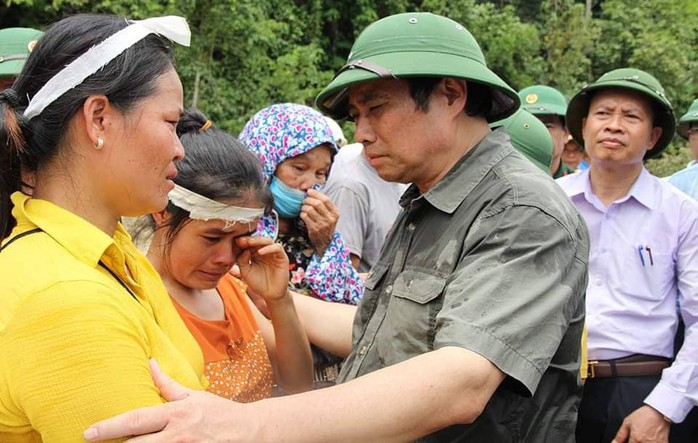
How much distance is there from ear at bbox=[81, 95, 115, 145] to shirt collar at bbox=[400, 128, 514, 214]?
98 cm

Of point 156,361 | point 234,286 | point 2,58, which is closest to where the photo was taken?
point 156,361

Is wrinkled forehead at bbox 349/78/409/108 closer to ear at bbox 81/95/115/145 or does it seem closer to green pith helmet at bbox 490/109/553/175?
ear at bbox 81/95/115/145

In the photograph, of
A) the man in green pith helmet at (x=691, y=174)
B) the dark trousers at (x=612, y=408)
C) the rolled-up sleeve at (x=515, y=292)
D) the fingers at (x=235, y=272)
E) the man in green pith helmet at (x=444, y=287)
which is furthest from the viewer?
the man in green pith helmet at (x=691, y=174)

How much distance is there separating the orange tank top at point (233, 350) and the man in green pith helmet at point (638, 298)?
1774 millimetres

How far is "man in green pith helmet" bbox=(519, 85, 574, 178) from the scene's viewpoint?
637cm

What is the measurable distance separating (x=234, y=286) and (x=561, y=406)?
1.33m

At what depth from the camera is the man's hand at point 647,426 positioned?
349 cm

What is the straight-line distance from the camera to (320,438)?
170cm

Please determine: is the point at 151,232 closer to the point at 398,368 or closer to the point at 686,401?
the point at 398,368

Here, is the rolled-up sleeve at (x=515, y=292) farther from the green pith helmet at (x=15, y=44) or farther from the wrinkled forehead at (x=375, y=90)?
the green pith helmet at (x=15, y=44)

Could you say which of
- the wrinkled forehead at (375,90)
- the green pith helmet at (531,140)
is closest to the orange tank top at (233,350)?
the wrinkled forehead at (375,90)

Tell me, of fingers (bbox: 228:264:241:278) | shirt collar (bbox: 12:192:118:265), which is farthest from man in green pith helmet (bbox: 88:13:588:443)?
fingers (bbox: 228:264:241:278)

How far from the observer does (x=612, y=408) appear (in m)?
3.67

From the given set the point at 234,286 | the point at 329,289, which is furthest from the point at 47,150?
the point at 329,289
